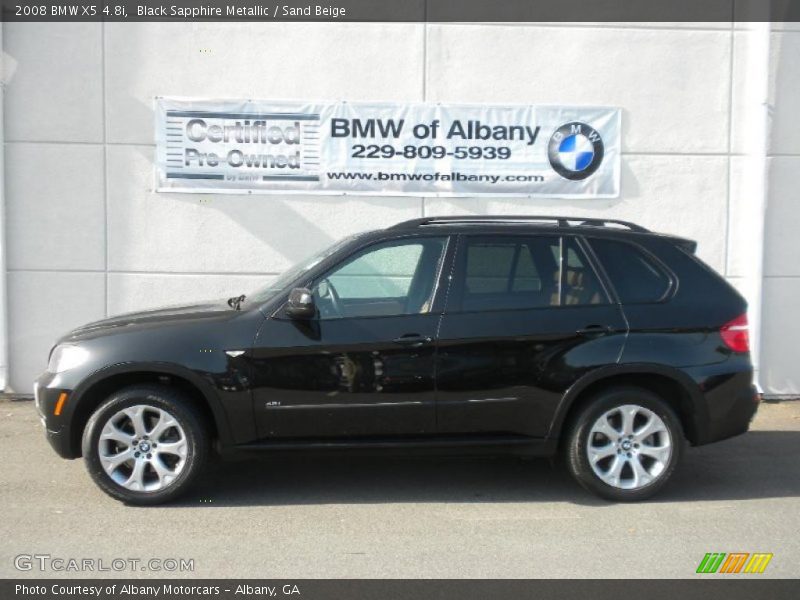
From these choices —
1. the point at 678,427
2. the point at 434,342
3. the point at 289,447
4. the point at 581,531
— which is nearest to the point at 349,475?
the point at 289,447

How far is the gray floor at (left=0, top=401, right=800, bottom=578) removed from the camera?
4.80 m

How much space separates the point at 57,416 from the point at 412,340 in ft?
7.35

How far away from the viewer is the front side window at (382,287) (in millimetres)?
5746

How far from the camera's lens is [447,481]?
6.35 meters

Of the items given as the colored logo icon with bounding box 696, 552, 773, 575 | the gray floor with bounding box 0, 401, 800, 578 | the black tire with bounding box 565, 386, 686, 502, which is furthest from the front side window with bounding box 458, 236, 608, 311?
the colored logo icon with bounding box 696, 552, 773, 575

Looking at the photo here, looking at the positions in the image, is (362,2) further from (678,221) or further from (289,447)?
(289,447)

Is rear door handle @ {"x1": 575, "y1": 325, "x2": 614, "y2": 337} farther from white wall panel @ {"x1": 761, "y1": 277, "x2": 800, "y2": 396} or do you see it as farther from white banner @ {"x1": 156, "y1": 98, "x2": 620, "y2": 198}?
white wall panel @ {"x1": 761, "y1": 277, "x2": 800, "y2": 396}

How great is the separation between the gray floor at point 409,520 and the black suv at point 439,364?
319 millimetres

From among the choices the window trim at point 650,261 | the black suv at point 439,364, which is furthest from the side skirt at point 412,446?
the window trim at point 650,261

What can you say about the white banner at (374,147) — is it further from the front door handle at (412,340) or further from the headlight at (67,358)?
the front door handle at (412,340)

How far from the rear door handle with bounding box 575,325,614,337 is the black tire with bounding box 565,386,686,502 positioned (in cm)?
38

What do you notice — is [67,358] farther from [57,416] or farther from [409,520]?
[409,520]

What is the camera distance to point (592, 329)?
5.76 meters
